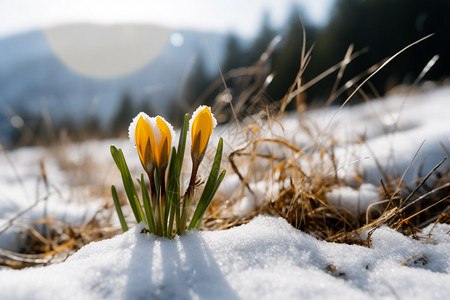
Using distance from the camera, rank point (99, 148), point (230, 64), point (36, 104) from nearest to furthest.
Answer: point (99, 148) < point (230, 64) < point (36, 104)

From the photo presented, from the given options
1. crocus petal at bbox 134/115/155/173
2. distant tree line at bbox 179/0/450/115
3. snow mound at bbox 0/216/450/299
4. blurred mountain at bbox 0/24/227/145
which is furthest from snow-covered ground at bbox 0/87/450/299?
blurred mountain at bbox 0/24/227/145

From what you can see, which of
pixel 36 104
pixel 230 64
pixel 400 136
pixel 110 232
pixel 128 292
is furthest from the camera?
pixel 36 104

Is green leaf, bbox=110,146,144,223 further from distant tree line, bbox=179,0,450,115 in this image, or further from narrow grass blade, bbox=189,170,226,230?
distant tree line, bbox=179,0,450,115

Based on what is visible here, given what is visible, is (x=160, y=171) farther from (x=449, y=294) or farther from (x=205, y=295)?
(x=449, y=294)

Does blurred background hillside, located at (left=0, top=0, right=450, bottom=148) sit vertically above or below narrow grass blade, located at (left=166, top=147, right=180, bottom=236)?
above

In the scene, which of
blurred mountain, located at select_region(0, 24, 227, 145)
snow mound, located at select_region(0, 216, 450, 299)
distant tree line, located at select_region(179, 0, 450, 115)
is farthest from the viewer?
blurred mountain, located at select_region(0, 24, 227, 145)

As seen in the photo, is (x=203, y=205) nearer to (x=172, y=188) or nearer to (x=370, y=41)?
(x=172, y=188)

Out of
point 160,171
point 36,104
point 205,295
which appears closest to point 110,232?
point 160,171
